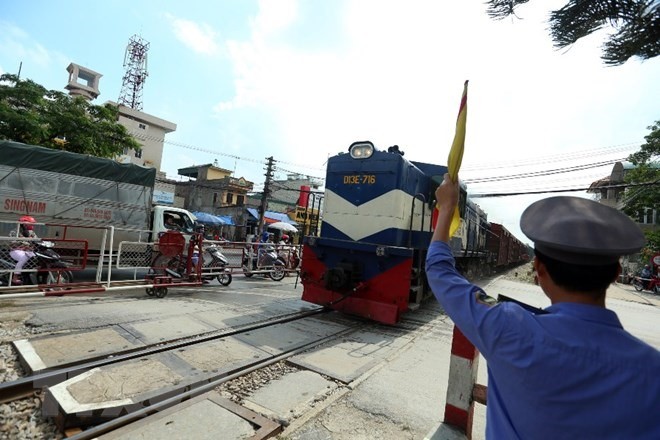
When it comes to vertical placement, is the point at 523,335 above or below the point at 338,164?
below

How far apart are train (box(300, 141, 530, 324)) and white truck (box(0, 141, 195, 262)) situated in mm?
4216

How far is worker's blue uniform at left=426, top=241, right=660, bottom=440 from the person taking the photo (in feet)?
2.71

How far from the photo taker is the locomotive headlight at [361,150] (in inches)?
257

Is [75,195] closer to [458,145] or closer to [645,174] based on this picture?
[458,145]

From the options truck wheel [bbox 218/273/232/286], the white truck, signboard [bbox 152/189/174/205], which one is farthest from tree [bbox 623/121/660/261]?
signboard [bbox 152/189/174/205]

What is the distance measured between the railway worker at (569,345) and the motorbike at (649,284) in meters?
27.3

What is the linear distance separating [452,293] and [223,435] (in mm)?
2388

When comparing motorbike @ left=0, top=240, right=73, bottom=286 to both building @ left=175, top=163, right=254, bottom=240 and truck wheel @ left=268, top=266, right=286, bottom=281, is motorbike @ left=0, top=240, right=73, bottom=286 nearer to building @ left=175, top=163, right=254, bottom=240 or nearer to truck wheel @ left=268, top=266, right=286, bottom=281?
truck wheel @ left=268, top=266, right=286, bottom=281

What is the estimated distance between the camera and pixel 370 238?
644 cm

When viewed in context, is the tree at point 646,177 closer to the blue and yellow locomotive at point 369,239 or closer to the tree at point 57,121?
the blue and yellow locomotive at point 369,239

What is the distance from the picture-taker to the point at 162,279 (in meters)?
7.42

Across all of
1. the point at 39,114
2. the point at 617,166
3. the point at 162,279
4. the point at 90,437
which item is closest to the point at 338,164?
the point at 162,279

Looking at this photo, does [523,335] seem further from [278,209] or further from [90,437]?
[278,209]

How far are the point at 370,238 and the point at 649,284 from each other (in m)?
24.7
